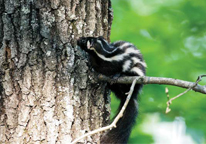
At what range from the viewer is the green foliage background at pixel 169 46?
152 inches

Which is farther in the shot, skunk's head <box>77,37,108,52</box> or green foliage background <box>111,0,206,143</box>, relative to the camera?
green foliage background <box>111,0,206,143</box>

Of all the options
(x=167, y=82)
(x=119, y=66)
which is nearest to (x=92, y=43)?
(x=119, y=66)

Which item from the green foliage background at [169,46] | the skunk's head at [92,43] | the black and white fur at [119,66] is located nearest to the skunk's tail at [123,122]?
the black and white fur at [119,66]

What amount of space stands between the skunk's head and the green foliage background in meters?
1.40

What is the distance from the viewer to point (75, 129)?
7.12 feet

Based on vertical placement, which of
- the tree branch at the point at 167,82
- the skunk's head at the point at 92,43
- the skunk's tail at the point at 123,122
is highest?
the skunk's head at the point at 92,43

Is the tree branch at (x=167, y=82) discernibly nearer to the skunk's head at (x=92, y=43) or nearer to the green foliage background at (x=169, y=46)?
the skunk's head at (x=92, y=43)

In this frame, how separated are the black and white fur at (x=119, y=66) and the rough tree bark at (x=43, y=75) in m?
0.22

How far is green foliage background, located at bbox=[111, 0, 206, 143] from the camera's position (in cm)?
385

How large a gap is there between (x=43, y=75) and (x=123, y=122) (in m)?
0.87

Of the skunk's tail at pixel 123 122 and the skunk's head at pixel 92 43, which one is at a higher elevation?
the skunk's head at pixel 92 43

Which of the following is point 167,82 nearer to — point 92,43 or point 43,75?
point 92,43

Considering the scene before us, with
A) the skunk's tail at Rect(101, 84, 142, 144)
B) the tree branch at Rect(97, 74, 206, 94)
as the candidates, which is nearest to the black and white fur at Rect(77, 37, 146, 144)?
the skunk's tail at Rect(101, 84, 142, 144)

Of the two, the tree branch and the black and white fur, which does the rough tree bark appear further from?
Answer: the tree branch
